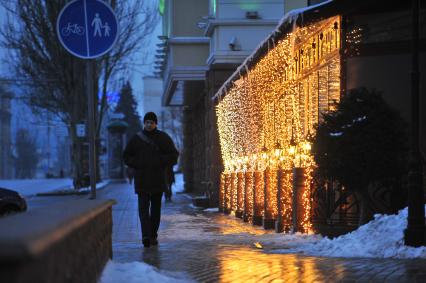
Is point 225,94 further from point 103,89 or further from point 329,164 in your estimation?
point 103,89

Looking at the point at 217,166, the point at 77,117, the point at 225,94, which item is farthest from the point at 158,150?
the point at 77,117

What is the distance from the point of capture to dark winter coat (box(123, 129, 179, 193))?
9.45 metres

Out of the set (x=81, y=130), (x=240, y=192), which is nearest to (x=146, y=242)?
(x=240, y=192)

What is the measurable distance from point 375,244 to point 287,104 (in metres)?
5.07

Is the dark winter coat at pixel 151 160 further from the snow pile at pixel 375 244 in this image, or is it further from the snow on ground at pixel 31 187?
the snow on ground at pixel 31 187

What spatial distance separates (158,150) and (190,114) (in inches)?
993

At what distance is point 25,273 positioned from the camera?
2.71 m

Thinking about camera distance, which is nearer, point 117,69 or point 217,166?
point 217,166

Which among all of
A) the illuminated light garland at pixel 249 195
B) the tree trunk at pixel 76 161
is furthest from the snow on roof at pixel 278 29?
the tree trunk at pixel 76 161

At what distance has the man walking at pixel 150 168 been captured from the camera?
31.0ft

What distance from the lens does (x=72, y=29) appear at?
25.2 feet

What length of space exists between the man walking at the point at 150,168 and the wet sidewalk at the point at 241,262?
0.39 meters

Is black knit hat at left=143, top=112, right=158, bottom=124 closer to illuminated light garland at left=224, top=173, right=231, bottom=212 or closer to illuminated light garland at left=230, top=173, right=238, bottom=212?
illuminated light garland at left=230, top=173, right=238, bottom=212

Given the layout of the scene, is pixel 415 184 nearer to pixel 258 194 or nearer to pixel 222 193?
pixel 258 194
